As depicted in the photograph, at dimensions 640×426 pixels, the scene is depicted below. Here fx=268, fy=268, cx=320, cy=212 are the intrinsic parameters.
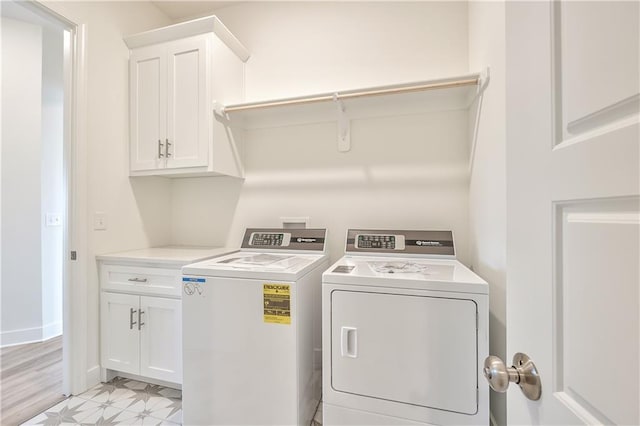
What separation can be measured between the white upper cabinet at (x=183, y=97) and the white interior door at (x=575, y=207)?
1.85 meters

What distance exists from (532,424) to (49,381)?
2.77 meters

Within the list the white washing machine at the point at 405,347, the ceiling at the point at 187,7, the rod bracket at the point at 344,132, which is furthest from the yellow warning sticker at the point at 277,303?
the ceiling at the point at 187,7

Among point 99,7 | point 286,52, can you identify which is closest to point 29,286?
point 99,7

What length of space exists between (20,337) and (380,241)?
3308mm

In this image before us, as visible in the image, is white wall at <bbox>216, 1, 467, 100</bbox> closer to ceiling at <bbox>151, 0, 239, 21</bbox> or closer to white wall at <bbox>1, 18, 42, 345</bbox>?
ceiling at <bbox>151, 0, 239, 21</bbox>

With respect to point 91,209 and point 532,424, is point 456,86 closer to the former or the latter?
point 532,424

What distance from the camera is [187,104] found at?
1.96 meters

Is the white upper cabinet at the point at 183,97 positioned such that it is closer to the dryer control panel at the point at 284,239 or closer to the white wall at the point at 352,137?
the white wall at the point at 352,137

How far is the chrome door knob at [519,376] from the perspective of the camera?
1.58 ft

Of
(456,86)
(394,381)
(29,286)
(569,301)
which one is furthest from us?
(29,286)

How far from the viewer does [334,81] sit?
2.09 m

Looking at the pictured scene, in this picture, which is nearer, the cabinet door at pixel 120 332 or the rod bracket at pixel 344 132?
the cabinet door at pixel 120 332

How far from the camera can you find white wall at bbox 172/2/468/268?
1.87 m

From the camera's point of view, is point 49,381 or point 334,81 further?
point 334,81
